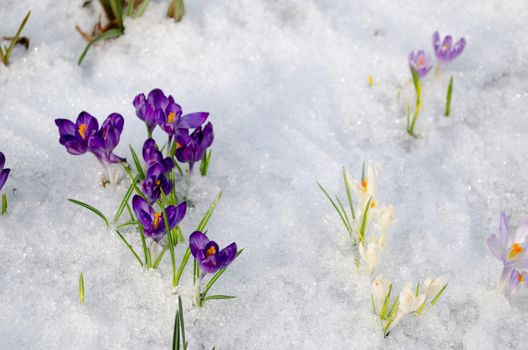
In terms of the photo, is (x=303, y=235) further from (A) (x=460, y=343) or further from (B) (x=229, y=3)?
(B) (x=229, y=3)

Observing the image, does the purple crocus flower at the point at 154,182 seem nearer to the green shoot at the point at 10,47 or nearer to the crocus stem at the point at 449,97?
the green shoot at the point at 10,47

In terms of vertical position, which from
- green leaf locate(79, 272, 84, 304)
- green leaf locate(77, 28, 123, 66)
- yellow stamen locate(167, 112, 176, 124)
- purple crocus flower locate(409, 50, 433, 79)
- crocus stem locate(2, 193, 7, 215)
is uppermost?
purple crocus flower locate(409, 50, 433, 79)

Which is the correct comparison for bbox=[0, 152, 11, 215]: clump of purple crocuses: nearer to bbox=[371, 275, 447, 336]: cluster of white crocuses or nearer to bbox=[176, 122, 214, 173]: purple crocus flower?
bbox=[176, 122, 214, 173]: purple crocus flower

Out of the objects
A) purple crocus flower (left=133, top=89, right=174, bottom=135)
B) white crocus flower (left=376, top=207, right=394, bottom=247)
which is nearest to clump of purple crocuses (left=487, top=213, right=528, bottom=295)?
white crocus flower (left=376, top=207, right=394, bottom=247)

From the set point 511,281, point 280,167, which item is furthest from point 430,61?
point 511,281

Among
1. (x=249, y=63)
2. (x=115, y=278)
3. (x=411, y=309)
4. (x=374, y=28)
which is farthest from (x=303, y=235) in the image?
(x=374, y=28)

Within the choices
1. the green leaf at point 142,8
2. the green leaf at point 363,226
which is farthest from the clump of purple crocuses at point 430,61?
the green leaf at point 142,8

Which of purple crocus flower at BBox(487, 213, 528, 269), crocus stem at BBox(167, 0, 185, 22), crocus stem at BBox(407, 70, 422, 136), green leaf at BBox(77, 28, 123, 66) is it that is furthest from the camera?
crocus stem at BBox(167, 0, 185, 22)
